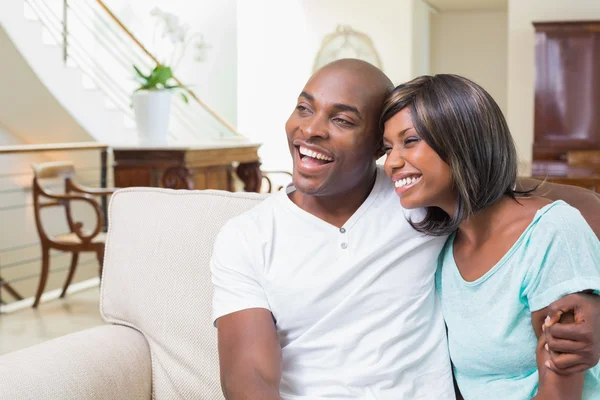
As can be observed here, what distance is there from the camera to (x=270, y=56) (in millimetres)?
10148

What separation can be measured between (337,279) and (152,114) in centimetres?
324

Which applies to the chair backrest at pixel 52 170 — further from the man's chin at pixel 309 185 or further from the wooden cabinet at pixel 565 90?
the wooden cabinet at pixel 565 90

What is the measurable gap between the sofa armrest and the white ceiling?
919 cm

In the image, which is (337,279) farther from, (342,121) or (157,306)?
(157,306)

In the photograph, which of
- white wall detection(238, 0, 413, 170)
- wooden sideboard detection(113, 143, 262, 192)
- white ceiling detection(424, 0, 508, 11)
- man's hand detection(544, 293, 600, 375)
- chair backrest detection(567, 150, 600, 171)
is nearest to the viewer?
→ man's hand detection(544, 293, 600, 375)

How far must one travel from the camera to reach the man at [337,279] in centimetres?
152

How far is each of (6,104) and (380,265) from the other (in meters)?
6.17

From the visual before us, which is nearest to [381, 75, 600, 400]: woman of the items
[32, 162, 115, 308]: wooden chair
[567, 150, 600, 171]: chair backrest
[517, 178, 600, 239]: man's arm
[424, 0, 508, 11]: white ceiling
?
[517, 178, 600, 239]: man's arm

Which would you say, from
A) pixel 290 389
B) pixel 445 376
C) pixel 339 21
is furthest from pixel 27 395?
pixel 339 21

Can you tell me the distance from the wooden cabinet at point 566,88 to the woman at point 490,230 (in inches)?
241

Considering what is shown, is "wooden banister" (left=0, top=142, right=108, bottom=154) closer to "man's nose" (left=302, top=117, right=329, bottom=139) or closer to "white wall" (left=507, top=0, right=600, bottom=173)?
"man's nose" (left=302, top=117, right=329, bottom=139)

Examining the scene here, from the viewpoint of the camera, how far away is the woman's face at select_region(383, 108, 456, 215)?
145cm

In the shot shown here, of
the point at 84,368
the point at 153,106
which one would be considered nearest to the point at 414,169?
the point at 84,368

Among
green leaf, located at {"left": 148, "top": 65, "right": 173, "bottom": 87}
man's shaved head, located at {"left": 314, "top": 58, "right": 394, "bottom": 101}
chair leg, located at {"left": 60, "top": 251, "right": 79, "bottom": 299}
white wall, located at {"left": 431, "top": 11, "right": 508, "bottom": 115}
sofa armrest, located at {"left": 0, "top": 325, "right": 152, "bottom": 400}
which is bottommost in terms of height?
chair leg, located at {"left": 60, "top": 251, "right": 79, "bottom": 299}
